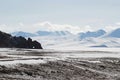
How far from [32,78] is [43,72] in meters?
3.76

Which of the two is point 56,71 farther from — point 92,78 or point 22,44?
point 22,44

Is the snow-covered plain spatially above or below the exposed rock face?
below

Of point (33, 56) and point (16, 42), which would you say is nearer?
point (33, 56)

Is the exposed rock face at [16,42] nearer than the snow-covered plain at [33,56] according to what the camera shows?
No

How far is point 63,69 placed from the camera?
41.6m

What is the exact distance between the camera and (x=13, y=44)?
146 metres

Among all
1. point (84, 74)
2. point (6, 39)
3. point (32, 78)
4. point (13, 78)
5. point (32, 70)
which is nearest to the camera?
point (13, 78)

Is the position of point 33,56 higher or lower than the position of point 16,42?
lower

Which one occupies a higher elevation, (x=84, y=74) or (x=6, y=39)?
(x=6, y=39)

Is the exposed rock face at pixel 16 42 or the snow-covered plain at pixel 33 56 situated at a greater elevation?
the exposed rock face at pixel 16 42

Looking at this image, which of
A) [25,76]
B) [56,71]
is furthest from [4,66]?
[56,71]

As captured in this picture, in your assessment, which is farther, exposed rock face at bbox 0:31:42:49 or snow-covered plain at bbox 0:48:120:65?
exposed rock face at bbox 0:31:42:49

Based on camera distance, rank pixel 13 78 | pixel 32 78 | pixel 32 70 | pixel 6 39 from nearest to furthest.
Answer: pixel 13 78 < pixel 32 78 < pixel 32 70 < pixel 6 39

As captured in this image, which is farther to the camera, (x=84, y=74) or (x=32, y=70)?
(x=84, y=74)
